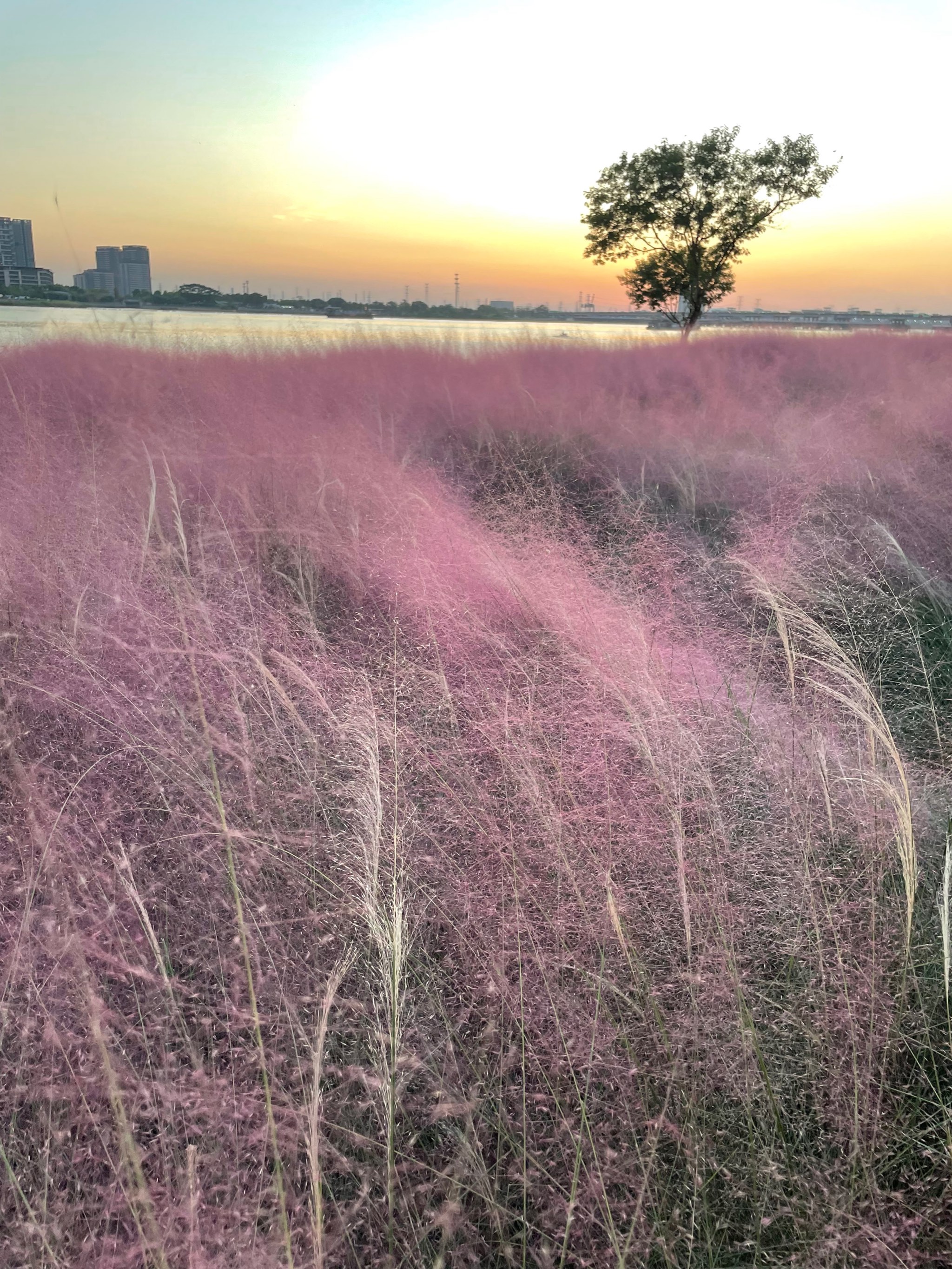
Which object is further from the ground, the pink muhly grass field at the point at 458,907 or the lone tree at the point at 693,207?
the lone tree at the point at 693,207

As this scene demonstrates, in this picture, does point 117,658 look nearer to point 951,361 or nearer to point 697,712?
point 697,712

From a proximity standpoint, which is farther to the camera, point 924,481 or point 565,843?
point 924,481

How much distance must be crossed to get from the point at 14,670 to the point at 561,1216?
1869mm

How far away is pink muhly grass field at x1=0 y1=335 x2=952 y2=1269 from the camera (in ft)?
2.79

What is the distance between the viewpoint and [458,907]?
1.26m

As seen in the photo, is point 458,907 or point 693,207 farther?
point 693,207

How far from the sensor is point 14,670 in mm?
1925

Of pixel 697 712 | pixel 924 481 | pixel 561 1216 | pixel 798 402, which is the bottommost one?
pixel 561 1216

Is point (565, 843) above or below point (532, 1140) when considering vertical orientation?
above

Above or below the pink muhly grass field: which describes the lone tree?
above

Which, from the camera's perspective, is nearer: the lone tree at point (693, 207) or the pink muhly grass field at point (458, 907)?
the pink muhly grass field at point (458, 907)

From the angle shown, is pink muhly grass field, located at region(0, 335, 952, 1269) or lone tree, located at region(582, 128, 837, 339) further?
lone tree, located at region(582, 128, 837, 339)

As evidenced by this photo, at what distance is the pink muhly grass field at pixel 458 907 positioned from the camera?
85 cm

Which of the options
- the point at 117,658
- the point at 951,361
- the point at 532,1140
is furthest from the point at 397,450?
the point at 951,361
